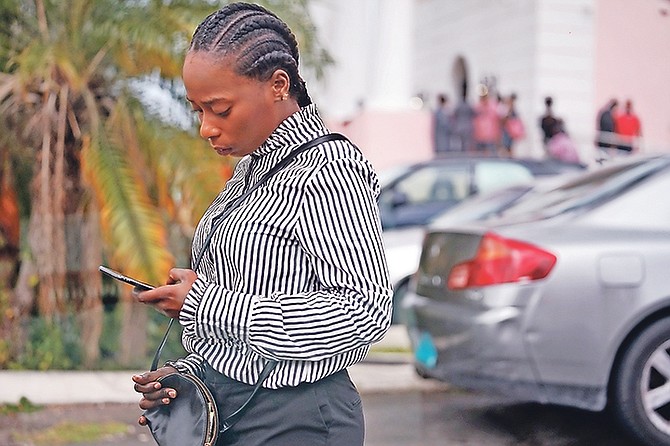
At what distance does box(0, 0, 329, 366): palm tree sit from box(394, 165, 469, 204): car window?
8.46ft

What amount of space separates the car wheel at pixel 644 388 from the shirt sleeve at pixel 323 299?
361cm

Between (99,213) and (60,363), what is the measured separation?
1.10m

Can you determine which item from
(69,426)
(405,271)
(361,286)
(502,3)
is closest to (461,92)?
(502,3)

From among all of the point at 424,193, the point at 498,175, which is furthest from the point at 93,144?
the point at 498,175

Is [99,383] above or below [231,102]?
below

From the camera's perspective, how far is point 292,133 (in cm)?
220

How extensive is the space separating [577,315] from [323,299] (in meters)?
3.56

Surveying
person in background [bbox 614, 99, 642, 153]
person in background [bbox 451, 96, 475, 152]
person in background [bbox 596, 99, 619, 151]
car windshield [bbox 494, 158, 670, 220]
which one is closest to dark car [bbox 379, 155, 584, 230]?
car windshield [bbox 494, 158, 670, 220]

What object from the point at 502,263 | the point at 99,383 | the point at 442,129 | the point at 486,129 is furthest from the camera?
the point at 442,129

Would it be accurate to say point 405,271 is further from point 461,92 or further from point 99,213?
point 461,92

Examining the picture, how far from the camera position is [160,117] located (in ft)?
25.9

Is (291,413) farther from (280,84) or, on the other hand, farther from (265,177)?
(280,84)

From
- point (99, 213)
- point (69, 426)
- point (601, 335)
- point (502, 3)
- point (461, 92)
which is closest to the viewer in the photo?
point (601, 335)

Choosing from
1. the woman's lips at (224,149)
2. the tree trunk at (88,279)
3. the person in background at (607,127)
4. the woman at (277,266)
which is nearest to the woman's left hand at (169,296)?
the woman at (277,266)
